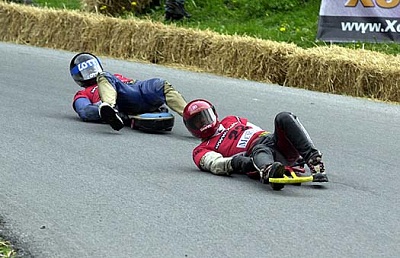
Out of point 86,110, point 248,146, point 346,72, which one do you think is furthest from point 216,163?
point 346,72

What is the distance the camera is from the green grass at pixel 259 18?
14.2 m

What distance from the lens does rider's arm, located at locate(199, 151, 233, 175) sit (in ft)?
20.0

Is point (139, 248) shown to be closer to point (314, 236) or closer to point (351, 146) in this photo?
point (314, 236)

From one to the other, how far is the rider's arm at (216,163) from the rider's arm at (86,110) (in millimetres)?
2332

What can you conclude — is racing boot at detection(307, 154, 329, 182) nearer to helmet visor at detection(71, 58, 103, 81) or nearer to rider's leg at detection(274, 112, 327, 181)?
rider's leg at detection(274, 112, 327, 181)

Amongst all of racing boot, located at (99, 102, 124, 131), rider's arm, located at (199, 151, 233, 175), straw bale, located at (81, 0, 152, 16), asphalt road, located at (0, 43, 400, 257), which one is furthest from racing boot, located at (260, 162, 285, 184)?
straw bale, located at (81, 0, 152, 16)

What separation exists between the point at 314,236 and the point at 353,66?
647cm

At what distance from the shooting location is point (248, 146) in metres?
6.12

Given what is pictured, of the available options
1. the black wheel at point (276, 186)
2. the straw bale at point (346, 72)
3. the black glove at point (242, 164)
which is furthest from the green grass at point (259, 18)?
the black wheel at point (276, 186)

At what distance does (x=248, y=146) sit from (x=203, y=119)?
0.40 meters

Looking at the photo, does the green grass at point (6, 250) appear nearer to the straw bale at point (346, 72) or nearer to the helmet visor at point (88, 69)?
the helmet visor at point (88, 69)

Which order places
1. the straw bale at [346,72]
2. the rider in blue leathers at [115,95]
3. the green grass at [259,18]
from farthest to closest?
the green grass at [259,18] → the straw bale at [346,72] → the rider in blue leathers at [115,95]

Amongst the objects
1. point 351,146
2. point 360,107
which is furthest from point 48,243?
point 360,107

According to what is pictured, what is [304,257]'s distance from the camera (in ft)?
14.0
